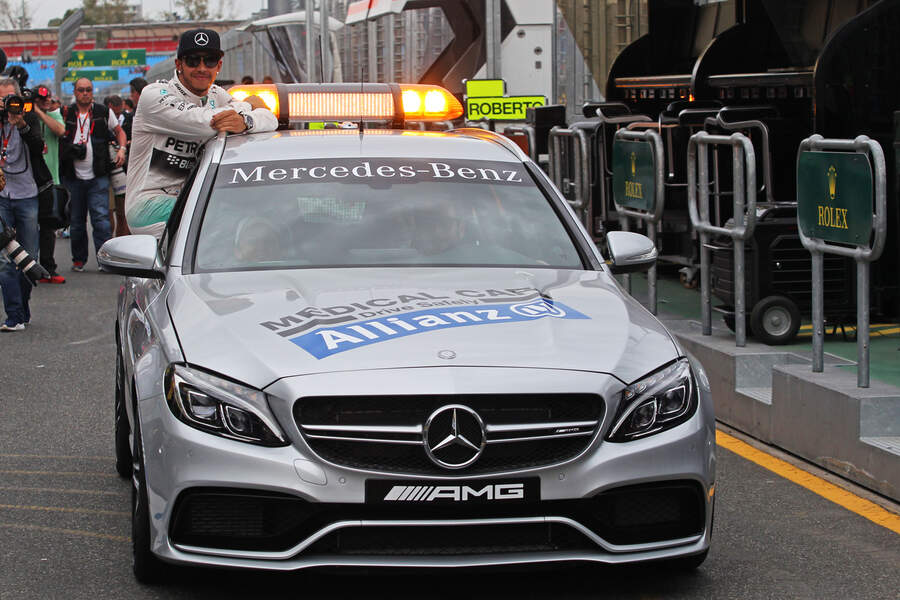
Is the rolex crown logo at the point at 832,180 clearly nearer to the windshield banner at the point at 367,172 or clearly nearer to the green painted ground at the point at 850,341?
A: the green painted ground at the point at 850,341

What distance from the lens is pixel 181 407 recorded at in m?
4.34

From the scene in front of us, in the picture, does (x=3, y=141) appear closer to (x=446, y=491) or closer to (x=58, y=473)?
(x=58, y=473)

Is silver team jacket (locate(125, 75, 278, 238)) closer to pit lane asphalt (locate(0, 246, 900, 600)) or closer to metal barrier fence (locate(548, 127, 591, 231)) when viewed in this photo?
pit lane asphalt (locate(0, 246, 900, 600))

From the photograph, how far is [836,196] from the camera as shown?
267 inches

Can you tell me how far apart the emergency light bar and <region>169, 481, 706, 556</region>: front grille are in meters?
3.49

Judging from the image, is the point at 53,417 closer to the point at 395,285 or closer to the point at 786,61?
the point at 395,285

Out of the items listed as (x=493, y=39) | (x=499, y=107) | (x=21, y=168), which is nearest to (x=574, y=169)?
(x=21, y=168)

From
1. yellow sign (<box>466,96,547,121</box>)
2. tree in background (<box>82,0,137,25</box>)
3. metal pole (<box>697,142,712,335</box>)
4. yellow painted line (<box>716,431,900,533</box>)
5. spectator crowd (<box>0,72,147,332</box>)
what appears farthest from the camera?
tree in background (<box>82,0,137,25</box>)

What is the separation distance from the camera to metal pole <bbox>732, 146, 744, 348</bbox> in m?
7.93

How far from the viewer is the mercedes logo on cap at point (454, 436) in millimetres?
4172

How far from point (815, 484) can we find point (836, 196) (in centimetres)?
136

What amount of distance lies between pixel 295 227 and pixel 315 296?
72cm

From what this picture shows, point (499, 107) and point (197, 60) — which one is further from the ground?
point (197, 60)

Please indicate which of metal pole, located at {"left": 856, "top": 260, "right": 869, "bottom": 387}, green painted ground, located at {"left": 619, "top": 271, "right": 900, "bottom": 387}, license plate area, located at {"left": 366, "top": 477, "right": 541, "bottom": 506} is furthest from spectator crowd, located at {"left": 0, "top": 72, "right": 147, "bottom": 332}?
license plate area, located at {"left": 366, "top": 477, "right": 541, "bottom": 506}
